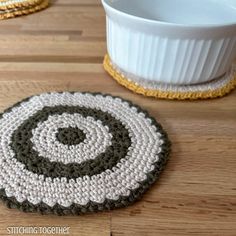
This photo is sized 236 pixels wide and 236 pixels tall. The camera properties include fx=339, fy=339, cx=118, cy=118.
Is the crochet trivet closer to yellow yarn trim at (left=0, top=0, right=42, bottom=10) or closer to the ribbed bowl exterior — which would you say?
the ribbed bowl exterior

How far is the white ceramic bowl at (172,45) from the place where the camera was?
481 mm

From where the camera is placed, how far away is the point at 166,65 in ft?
1.71

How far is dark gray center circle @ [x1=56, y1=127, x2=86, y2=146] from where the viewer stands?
1.43 feet

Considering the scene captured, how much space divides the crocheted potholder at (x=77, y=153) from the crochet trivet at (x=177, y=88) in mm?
57

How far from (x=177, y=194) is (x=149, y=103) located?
0.61ft

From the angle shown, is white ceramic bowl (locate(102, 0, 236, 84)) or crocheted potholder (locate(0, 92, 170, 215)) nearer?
crocheted potholder (locate(0, 92, 170, 215))

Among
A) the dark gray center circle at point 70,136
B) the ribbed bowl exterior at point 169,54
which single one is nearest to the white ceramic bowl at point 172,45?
the ribbed bowl exterior at point 169,54

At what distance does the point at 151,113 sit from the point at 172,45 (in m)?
0.11

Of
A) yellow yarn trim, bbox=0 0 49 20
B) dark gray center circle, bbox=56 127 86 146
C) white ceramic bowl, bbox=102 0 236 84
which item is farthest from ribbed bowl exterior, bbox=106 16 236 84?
yellow yarn trim, bbox=0 0 49 20

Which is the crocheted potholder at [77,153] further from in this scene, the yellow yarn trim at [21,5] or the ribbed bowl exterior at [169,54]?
the yellow yarn trim at [21,5]

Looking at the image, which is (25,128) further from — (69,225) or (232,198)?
(232,198)

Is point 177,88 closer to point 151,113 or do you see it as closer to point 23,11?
point 151,113

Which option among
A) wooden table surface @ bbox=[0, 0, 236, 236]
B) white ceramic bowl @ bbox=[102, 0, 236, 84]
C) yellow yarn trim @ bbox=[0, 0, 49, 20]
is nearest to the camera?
wooden table surface @ bbox=[0, 0, 236, 236]

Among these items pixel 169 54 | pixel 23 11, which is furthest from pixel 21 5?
pixel 169 54
